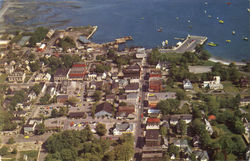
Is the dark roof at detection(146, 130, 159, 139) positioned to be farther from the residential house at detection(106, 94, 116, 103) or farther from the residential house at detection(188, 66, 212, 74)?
the residential house at detection(188, 66, 212, 74)

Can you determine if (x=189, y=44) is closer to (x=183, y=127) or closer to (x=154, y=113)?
(x=154, y=113)

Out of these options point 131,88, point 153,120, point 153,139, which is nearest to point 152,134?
point 153,139

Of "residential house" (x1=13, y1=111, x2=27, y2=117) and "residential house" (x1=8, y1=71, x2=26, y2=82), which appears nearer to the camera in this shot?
"residential house" (x1=13, y1=111, x2=27, y2=117)

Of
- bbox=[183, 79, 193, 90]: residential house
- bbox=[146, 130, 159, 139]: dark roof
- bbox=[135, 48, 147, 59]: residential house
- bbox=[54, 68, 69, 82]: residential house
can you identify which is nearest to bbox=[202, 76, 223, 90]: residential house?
bbox=[183, 79, 193, 90]: residential house

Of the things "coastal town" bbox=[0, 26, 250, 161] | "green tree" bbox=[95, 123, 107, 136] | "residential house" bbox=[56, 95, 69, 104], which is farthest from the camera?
"residential house" bbox=[56, 95, 69, 104]

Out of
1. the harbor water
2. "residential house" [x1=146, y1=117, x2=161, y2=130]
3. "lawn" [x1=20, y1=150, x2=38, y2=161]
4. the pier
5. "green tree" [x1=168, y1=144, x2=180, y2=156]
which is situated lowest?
"lawn" [x1=20, y1=150, x2=38, y2=161]

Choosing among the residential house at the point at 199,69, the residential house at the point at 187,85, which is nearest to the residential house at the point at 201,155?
the residential house at the point at 187,85

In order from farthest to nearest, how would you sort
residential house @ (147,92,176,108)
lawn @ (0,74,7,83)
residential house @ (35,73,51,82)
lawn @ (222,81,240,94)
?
lawn @ (0,74,7,83) < residential house @ (35,73,51,82) < lawn @ (222,81,240,94) < residential house @ (147,92,176,108)

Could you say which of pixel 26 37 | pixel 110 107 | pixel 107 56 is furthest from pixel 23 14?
pixel 110 107
